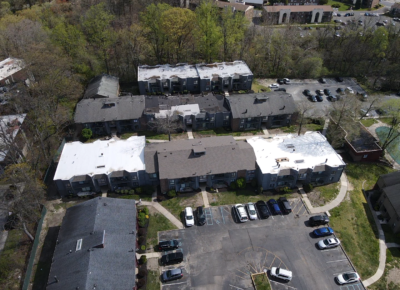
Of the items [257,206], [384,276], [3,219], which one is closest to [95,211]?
[3,219]

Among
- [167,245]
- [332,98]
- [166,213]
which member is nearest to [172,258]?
[167,245]

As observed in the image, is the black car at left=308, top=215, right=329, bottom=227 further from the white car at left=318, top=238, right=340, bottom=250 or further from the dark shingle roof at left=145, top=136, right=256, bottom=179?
the dark shingle roof at left=145, top=136, right=256, bottom=179

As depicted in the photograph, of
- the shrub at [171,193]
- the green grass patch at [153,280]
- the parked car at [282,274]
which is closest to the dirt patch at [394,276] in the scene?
the parked car at [282,274]

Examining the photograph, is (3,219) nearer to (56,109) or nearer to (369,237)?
(56,109)

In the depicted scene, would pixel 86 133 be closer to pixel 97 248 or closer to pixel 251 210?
pixel 97 248

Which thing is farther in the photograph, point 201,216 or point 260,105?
Result: point 260,105
